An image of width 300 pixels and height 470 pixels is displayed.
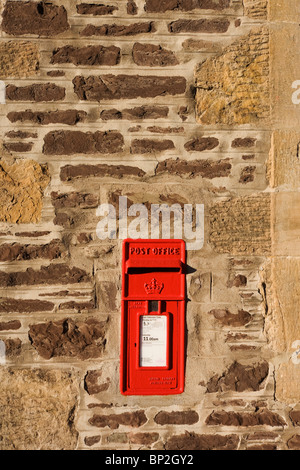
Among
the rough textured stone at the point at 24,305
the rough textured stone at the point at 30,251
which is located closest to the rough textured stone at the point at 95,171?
the rough textured stone at the point at 30,251

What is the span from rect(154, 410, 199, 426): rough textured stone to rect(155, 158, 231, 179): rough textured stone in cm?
143

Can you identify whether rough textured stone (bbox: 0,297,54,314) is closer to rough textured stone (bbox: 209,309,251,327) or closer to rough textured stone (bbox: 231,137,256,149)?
rough textured stone (bbox: 209,309,251,327)

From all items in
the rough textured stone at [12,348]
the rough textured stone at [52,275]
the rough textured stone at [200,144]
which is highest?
the rough textured stone at [200,144]

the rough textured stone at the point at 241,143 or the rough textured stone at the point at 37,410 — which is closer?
the rough textured stone at the point at 37,410

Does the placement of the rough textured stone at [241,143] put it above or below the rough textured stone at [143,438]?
above

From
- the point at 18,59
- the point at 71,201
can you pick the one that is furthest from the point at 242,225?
the point at 18,59

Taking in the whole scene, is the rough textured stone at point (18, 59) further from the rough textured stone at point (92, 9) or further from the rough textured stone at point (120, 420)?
the rough textured stone at point (120, 420)

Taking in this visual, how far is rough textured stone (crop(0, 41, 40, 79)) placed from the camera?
239cm

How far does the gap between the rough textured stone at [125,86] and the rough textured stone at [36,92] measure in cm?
11

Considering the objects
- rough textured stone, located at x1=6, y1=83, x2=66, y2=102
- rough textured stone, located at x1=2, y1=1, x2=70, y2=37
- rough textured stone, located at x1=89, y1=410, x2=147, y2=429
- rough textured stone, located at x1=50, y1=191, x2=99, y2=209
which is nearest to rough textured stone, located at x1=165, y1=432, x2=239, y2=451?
rough textured stone, located at x1=89, y1=410, x2=147, y2=429

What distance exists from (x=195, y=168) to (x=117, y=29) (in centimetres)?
97

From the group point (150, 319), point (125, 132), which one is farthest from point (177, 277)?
point (125, 132)

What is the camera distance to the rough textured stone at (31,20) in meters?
2.39

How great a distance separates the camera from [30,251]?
7.87 ft
